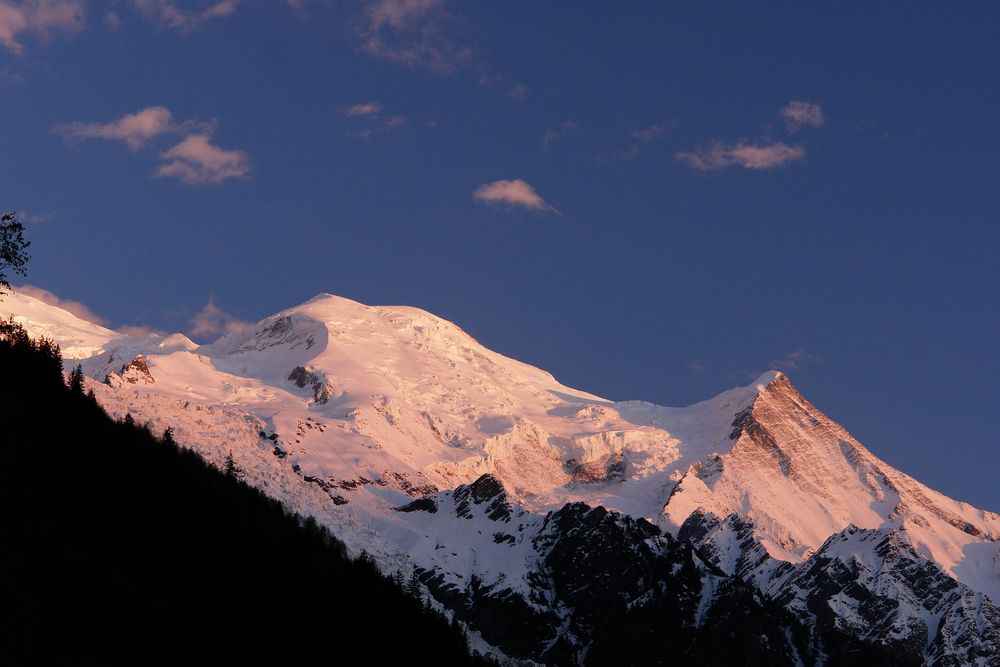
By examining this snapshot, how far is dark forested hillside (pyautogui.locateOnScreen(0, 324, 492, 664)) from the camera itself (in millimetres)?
116500

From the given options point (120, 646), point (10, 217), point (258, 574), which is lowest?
point (120, 646)

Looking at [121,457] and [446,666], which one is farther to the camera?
[446,666]

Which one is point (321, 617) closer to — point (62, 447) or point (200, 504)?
point (200, 504)

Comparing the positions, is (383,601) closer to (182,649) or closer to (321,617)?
(321,617)

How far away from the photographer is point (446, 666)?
620 feet

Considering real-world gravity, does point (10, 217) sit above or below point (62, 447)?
above

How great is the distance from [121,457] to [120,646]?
37.7 m

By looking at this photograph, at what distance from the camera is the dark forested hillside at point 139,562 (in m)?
116

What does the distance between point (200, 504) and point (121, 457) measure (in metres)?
16.9

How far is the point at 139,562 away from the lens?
13700 centimetres

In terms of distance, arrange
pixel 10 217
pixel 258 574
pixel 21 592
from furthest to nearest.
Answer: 1. pixel 258 574
2. pixel 10 217
3. pixel 21 592

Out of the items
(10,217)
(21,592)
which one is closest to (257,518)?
(10,217)

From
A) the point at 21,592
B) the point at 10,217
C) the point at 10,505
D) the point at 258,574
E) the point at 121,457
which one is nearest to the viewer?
the point at 21,592

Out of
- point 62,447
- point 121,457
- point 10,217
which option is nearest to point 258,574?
point 121,457
